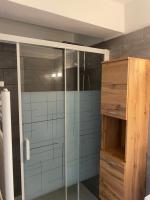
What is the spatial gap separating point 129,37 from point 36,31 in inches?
45.2

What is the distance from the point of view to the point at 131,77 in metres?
1.46

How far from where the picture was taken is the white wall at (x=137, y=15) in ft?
5.36

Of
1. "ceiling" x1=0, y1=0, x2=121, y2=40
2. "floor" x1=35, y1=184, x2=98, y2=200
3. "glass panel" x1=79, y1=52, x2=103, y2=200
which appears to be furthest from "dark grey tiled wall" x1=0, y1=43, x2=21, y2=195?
"glass panel" x1=79, y1=52, x2=103, y2=200

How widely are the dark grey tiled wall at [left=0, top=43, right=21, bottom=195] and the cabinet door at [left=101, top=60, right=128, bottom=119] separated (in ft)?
2.79

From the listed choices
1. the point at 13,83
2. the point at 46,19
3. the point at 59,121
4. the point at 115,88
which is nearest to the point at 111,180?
the point at 59,121

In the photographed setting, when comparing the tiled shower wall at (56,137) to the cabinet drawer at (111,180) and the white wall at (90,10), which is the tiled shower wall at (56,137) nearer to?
the cabinet drawer at (111,180)

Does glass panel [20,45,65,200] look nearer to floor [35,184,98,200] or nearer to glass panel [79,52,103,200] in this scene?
floor [35,184,98,200]

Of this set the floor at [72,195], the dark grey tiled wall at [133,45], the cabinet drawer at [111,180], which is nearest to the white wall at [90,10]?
the dark grey tiled wall at [133,45]

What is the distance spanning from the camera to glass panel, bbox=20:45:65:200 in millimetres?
1604

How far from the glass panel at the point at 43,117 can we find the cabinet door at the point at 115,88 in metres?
0.44

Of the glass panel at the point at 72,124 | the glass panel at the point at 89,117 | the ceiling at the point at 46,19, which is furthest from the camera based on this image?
the glass panel at the point at 89,117

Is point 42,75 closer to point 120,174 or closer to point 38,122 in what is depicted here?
point 38,122

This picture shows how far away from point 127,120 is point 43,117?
2.61 ft

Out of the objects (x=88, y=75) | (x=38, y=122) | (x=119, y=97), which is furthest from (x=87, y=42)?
(x=38, y=122)
